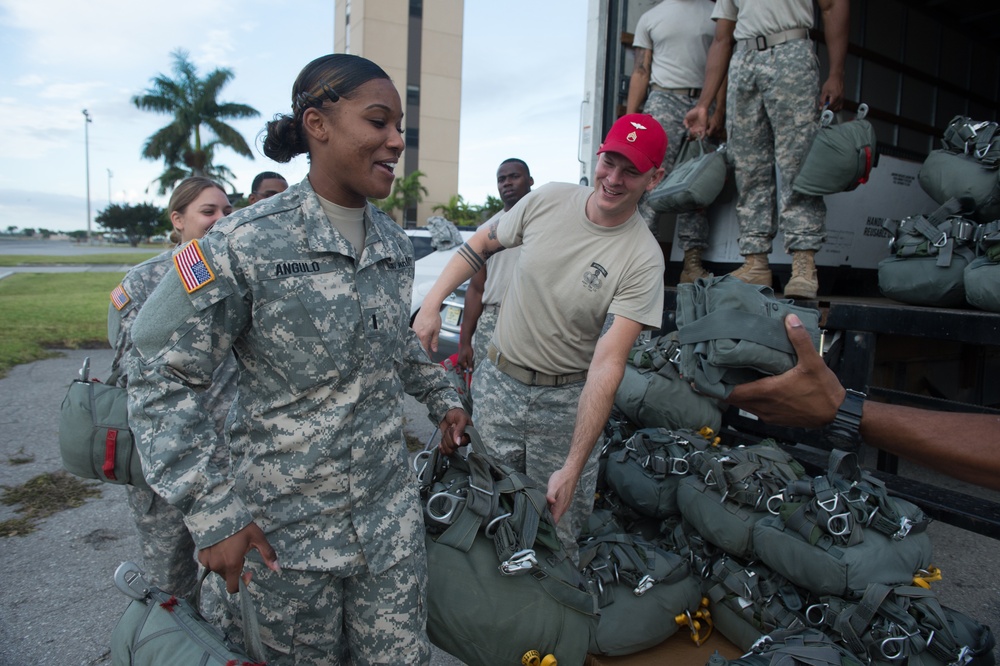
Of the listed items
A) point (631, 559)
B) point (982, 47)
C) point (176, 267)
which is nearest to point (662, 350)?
point (631, 559)

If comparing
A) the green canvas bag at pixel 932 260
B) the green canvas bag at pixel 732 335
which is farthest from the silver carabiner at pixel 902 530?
the green canvas bag at pixel 932 260

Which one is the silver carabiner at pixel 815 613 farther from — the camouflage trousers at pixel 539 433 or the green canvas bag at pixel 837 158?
the green canvas bag at pixel 837 158

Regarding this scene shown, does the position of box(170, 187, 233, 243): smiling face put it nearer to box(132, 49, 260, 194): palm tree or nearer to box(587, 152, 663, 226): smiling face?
box(587, 152, 663, 226): smiling face

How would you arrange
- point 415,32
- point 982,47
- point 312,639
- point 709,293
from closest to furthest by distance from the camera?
point 312,639, point 709,293, point 982,47, point 415,32

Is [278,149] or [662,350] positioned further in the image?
[662,350]

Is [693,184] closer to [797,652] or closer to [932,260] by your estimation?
[932,260]

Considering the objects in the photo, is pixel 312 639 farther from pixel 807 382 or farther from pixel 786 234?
pixel 786 234

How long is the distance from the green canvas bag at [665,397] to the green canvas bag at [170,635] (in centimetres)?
232

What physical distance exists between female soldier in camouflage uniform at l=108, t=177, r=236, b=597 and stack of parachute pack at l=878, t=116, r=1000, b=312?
2990mm

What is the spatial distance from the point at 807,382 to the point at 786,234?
5.28 ft

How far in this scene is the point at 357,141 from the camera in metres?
1.61

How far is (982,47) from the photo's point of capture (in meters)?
6.36

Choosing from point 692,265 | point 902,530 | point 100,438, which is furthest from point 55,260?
point 902,530

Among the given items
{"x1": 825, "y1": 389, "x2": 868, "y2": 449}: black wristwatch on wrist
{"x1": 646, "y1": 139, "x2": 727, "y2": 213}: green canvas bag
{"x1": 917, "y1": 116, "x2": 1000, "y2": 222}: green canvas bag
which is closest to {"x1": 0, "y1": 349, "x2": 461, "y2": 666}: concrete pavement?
{"x1": 825, "y1": 389, "x2": 868, "y2": 449}: black wristwatch on wrist
